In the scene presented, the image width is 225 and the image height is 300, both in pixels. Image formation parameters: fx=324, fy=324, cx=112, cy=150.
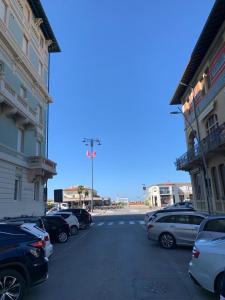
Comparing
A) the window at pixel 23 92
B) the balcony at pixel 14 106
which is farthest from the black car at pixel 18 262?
the window at pixel 23 92

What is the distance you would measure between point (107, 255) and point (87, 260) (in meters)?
1.36

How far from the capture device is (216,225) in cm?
997

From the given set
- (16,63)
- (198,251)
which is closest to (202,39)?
(16,63)

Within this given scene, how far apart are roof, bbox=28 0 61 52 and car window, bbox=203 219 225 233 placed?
1074 inches

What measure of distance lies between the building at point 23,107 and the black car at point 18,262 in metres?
15.3

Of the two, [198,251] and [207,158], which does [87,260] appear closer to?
[198,251]

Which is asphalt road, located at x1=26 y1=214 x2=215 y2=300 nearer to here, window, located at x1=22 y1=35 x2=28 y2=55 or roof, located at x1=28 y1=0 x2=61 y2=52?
window, located at x1=22 y1=35 x2=28 y2=55

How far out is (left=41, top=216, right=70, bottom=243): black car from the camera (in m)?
18.4

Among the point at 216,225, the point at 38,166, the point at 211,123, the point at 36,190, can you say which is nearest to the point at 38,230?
the point at 216,225

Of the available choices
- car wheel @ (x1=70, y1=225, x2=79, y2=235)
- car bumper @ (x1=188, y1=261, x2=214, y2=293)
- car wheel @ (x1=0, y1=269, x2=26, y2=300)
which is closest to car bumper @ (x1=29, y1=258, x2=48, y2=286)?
car wheel @ (x1=0, y1=269, x2=26, y2=300)

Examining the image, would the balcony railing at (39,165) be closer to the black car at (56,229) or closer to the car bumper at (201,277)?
the black car at (56,229)

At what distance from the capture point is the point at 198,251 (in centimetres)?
676

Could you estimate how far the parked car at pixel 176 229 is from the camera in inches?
567

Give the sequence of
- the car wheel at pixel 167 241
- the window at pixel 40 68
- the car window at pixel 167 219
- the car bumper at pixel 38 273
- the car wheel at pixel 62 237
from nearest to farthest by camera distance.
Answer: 1. the car bumper at pixel 38 273
2. the car wheel at pixel 167 241
3. the car window at pixel 167 219
4. the car wheel at pixel 62 237
5. the window at pixel 40 68
